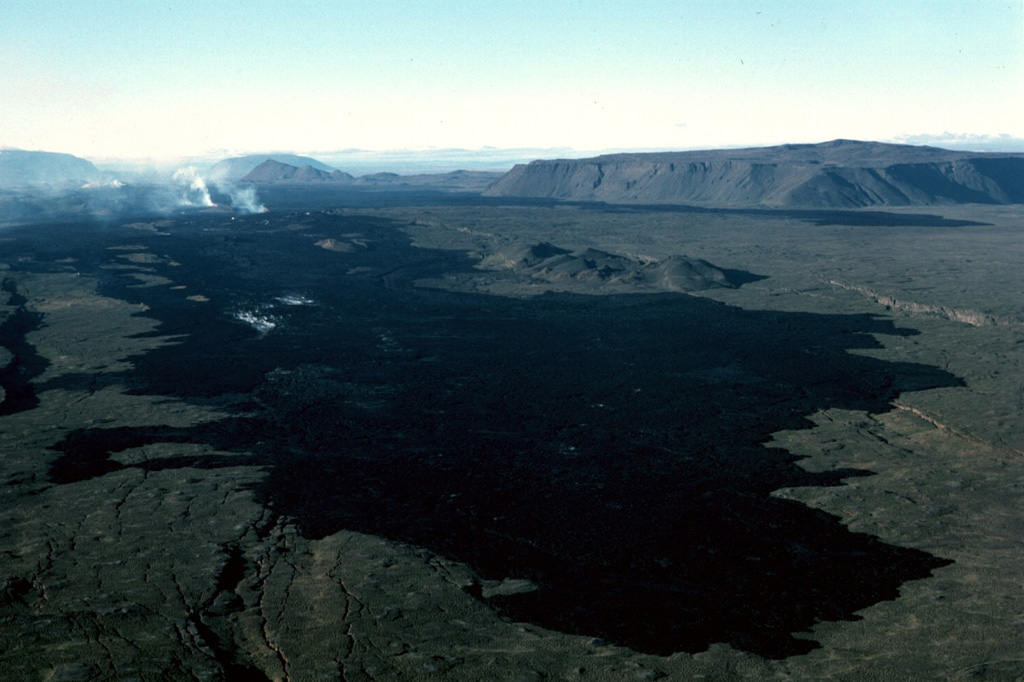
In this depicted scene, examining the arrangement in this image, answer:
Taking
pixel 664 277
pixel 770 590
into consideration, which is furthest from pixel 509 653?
pixel 664 277

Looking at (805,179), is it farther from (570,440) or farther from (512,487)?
(512,487)

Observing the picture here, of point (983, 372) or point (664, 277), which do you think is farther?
point (664, 277)

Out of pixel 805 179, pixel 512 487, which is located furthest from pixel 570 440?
pixel 805 179

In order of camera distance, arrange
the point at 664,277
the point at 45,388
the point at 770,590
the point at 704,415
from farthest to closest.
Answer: the point at 664,277, the point at 45,388, the point at 704,415, the point at 770,590

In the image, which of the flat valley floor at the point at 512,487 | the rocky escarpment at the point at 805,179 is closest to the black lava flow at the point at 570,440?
the flat valley floor at the point at 512,487

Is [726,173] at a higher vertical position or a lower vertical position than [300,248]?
higher

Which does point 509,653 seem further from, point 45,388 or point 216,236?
point 216,236

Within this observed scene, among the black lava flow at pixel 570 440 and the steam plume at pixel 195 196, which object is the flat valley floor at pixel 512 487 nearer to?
the black lava flow at pixel 570 440
